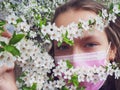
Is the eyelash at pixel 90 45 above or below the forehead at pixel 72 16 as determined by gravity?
below

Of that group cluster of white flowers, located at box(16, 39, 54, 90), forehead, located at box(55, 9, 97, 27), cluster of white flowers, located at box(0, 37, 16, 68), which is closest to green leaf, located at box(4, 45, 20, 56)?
cluster of white flowers, located at box(0, 37, 16, 68)

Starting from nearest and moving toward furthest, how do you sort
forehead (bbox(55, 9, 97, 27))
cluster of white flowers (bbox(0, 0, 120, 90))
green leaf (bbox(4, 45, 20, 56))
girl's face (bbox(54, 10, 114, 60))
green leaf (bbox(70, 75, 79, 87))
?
green leaf (bbox(4, 45, 20, 56)), cluster of white flowers (bbox(0, 0, 120, 90)), green leaf (bbox(70, 75, 79, 87)), girl's face (bbox(54, 10, 114, 60)), forehead (bbox(55, 9, 97, 27))

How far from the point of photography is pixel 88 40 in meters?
1.86

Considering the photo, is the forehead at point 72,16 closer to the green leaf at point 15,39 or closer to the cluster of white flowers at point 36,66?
the cluster of white flowers at point 36,66

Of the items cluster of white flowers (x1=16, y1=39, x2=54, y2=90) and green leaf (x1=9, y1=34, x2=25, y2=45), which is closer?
green leaf (x1=9, y1=34, x2=25, y2=45)

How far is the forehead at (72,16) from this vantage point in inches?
76.9

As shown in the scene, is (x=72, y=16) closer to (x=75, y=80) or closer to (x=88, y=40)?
(x=88, y=40)

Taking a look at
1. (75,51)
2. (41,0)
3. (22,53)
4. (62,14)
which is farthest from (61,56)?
(41,0)

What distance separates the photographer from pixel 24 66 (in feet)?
5.02

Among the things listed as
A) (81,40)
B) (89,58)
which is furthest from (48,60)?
(89,58)

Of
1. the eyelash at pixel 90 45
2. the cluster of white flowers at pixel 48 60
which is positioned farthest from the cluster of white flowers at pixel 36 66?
the eyelash at pixel 90 45

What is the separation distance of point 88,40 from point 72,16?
20 cm

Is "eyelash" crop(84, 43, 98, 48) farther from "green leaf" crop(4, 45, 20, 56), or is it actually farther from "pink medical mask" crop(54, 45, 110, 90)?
→ "green leaf" crop(4, 45, 20, 56)

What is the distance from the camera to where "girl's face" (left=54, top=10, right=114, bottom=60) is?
1830 mm
